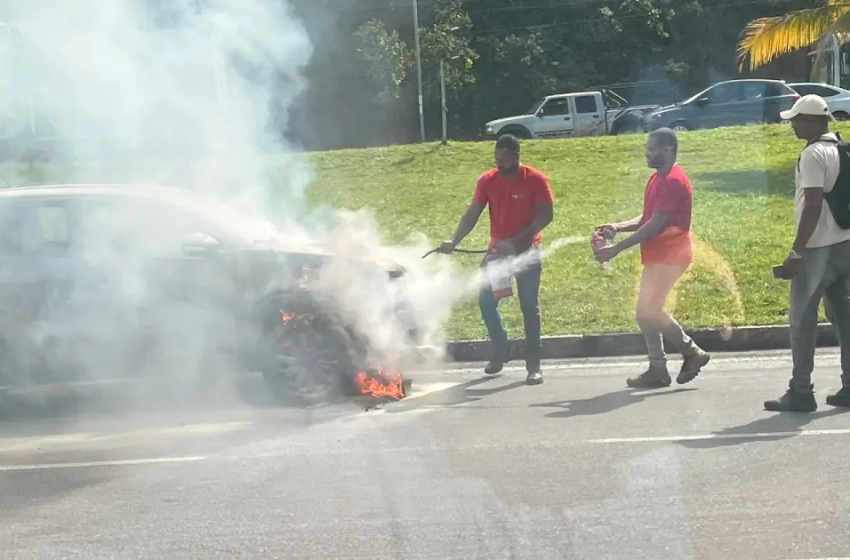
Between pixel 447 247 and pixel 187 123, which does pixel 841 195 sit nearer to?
pixel 447 247

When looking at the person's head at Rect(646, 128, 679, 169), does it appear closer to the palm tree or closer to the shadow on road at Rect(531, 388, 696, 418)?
the shadow on road at Rect(531, 388, 696, 418)

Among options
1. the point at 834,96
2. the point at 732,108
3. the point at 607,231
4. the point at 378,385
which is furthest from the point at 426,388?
the point at 834,96

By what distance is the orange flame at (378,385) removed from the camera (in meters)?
7.83

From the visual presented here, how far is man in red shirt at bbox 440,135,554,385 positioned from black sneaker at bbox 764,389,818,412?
1938 mm

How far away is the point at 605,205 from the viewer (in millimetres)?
15312

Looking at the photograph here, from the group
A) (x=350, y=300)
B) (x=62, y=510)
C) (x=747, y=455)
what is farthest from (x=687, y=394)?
(x=62, y=510)

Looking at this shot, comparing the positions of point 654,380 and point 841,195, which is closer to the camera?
point 841,195

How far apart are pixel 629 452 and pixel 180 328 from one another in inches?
135

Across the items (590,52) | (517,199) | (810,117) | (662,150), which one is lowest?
(517,199)

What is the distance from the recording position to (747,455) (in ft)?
19.6

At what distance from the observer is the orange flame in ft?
25.7

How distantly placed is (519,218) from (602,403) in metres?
1.60

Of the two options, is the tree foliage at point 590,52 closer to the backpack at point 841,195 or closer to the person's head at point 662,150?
the person's head at point 662,150

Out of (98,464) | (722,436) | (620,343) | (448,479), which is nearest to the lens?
(448,479)
